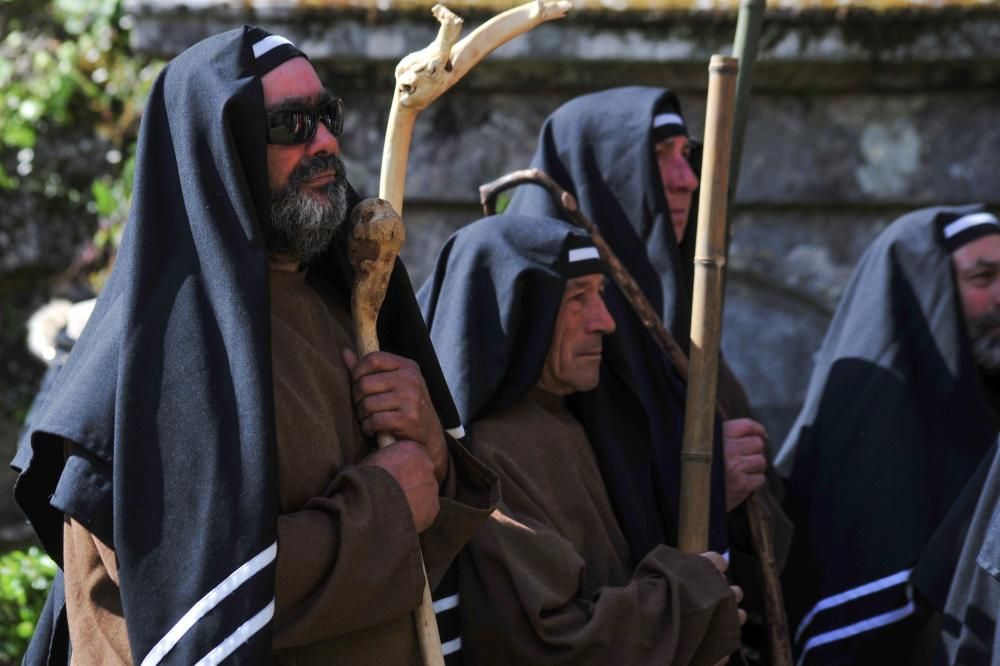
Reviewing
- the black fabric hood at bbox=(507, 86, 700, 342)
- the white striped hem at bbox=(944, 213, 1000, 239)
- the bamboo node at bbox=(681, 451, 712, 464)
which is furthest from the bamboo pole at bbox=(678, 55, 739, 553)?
the white striped hem at bbox=(944, 213, 1000, 239)

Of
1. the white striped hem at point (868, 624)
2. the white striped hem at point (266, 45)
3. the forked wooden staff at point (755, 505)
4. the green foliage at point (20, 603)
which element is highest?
the white striped hem at point (266, 45)

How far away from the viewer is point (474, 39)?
395 cm

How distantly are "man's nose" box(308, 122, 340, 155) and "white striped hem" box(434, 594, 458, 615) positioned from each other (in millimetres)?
1190

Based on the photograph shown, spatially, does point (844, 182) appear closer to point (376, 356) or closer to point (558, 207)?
point (558, 207)

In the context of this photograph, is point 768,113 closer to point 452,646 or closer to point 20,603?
point 20,603

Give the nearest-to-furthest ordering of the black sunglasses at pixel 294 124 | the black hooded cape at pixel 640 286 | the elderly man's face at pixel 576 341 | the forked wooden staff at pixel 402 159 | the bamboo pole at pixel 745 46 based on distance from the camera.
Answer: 1. the black sunglasses at pixel 294 124
2. the forked wooden staff at pixel 402 159
3. the elderly man's face at pixel 576 341
4. the black hooded cape at pixel 640 286
5. the bamboo pole at pixel 745 46

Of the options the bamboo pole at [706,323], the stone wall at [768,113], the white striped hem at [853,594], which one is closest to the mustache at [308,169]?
the bamboo pole at [706,323]

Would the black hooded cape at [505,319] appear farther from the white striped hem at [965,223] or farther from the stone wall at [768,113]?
Answer: the stone wall at [768,113]

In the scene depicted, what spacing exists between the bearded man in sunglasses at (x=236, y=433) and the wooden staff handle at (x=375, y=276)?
4 centimetres

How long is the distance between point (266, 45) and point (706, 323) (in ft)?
5.24

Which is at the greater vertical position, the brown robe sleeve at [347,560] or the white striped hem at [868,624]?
the brown robe sleeve at [347,560]

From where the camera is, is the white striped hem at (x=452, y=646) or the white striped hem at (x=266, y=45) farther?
the white striped hem at (x=452, y=646)

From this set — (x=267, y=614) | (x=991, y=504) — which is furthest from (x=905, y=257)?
(x=267, y=614)

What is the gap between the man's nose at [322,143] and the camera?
3.61 metres
